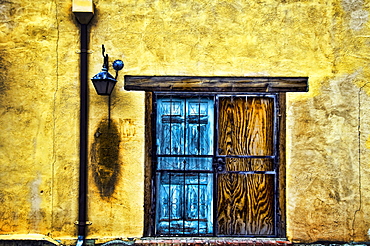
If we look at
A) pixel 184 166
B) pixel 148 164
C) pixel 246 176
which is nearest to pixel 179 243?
pixel 184 166

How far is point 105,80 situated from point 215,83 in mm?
1366

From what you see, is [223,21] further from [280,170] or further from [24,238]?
[24,238]

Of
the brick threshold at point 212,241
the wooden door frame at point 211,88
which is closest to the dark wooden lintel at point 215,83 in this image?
the wooden door frame at point 211,88

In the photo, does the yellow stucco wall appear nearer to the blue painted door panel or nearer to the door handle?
the blue painted door panel

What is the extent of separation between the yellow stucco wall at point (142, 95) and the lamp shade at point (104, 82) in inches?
7.5

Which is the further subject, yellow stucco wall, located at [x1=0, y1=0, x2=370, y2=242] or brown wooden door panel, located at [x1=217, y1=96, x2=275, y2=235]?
brown wooden door panel, located at [x1=217, y1=96, x2=275, y2=235]

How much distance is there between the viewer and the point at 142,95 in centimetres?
390

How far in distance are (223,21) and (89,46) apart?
175cm

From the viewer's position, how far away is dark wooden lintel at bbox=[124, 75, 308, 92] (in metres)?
3.90

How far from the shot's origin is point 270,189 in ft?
13.0

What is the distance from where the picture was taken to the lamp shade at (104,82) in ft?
11.9

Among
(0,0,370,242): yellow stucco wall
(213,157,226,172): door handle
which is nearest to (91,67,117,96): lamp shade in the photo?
(0,0,370,242): yellow stucco wall

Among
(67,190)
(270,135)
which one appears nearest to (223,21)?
(270,135)

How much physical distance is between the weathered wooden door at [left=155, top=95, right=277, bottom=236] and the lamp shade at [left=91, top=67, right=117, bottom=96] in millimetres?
627
